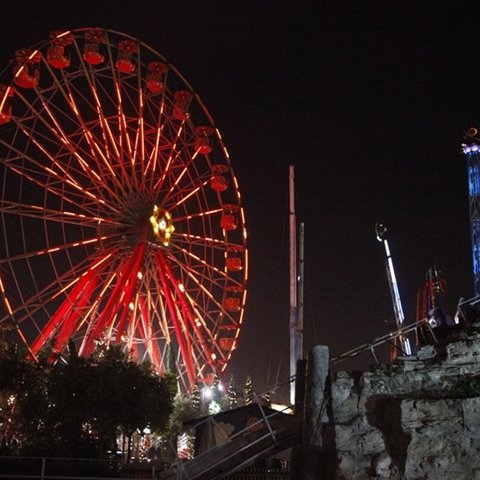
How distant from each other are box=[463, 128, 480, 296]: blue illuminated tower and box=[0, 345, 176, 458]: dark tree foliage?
23.6 m

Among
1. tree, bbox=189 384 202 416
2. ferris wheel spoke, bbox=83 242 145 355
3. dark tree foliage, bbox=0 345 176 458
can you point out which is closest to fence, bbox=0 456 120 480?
dark tree foliage, bbox=0 345 176 458

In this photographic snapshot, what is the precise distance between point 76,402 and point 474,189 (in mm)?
30608

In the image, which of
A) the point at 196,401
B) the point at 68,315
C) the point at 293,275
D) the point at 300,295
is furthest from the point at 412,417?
the point at 196,401

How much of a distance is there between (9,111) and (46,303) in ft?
27.6

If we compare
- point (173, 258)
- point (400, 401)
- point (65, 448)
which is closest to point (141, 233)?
point (173, 258)

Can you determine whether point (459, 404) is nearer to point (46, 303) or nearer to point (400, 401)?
point (400, 401)

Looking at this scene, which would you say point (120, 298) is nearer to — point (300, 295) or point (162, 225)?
point (162, 225)

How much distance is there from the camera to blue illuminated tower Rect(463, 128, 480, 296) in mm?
40500

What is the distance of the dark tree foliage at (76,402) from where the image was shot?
21.1m

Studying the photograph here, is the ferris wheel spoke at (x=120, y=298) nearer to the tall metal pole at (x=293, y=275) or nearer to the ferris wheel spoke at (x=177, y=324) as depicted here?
the ferris wheel spoke at (x=177, y=324)

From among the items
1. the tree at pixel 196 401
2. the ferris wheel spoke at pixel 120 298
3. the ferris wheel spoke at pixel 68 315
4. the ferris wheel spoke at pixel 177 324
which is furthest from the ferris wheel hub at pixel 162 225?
the tree at pixel 196 401

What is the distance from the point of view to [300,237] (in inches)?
1209

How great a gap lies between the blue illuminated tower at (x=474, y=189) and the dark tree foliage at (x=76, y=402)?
23567mm

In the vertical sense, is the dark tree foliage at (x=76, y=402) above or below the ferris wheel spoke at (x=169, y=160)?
below
